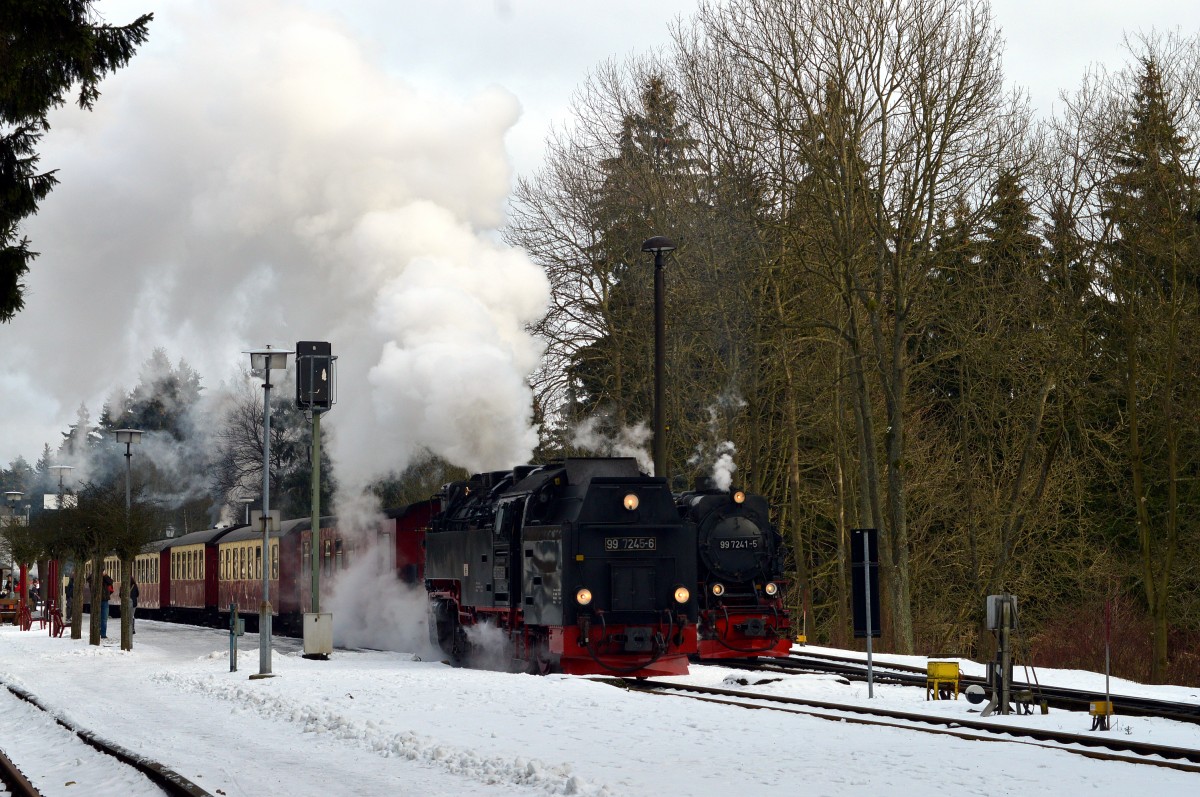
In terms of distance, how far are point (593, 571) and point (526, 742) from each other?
6660 millimetres

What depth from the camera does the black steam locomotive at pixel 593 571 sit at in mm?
18500

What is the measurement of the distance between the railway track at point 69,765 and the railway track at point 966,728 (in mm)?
6195

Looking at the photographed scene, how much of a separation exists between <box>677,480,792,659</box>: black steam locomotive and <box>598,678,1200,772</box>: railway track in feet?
13.1

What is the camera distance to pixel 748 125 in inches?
1118

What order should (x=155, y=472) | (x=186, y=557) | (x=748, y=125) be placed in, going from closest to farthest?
(x=748, y=125)
(x=186, y=557)
(x=155, y=472)

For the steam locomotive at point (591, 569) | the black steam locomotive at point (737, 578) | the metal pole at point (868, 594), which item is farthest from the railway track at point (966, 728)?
the black steam locomotive at point (737, 578)

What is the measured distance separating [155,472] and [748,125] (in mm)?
76587

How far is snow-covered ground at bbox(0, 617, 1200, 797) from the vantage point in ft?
32.3

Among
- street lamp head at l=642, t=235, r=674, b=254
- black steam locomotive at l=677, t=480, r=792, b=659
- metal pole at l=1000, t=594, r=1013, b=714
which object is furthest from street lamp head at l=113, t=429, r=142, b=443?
metal pole at l=1000, t=594, r=1013, b=714

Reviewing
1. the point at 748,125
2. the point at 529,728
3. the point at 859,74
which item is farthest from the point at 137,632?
the point at 529,728

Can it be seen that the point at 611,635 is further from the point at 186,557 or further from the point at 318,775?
the point at 186,557

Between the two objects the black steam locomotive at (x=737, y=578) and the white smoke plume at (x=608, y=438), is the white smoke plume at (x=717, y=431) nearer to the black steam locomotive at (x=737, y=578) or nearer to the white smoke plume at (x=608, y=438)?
the white smoke plume at (x=608, y=438)

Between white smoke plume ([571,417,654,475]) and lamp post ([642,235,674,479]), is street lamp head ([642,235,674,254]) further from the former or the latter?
white smoke plume ([571,417,654,475])

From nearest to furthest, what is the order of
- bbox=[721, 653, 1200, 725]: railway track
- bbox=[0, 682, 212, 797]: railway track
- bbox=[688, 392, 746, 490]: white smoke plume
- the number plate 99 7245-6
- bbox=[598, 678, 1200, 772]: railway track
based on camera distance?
bbox=[0, 682, 212, 797]: railway track
bbox=[598, 678, 1200, 772]: railway track
bbox=[721, 653, 1200, 725]: railway track
the number plate 99 7245-6
bbox=[688, 392, 746, 490]: white smoke plume
